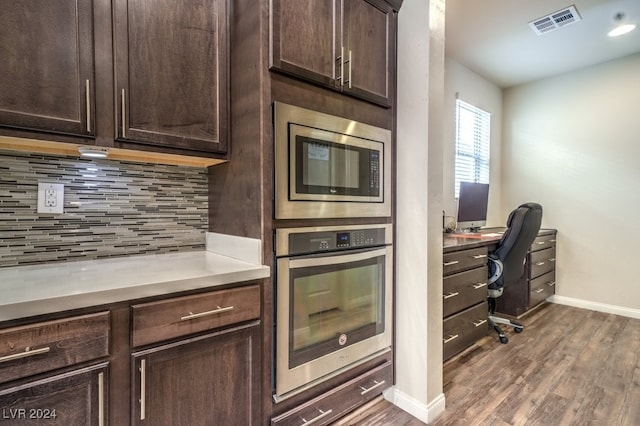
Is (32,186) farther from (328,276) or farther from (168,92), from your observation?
(328,276)

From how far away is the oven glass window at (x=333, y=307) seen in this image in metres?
1.39

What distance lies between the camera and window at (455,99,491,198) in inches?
135

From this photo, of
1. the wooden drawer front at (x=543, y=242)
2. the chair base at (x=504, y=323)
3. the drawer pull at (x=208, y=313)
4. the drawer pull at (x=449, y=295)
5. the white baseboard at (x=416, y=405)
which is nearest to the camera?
the drawer pull at (x=208, y=313)

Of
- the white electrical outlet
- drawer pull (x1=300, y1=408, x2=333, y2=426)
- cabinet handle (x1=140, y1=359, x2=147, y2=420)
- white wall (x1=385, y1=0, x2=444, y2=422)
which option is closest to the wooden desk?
white wall (x1=385, y1=0, x2=444, y2=422)

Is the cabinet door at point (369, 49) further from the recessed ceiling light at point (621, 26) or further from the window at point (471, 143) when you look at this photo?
the recessed ceiling light at point (621, 26)

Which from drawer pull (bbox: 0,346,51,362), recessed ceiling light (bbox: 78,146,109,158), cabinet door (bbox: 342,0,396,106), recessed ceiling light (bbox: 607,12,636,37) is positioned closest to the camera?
drawer pull (bbox: 0,346,51,362)

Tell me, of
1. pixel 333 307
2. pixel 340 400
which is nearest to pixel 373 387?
pixel 340 400

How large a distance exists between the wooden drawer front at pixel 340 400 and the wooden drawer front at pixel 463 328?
0.59 meters

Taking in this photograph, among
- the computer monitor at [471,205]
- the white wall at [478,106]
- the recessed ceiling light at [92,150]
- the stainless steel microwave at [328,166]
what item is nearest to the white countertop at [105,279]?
the stainless steel microwave at [328,166]

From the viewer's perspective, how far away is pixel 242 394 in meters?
1.24

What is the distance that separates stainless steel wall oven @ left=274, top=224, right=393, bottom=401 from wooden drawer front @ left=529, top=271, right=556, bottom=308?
Answer: 89.7 inches

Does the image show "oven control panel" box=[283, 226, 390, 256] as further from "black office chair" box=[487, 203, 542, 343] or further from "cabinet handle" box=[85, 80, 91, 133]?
"black office chair" box=[487, 203, 542, 343]

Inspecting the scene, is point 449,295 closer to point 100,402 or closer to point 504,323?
point 504,323

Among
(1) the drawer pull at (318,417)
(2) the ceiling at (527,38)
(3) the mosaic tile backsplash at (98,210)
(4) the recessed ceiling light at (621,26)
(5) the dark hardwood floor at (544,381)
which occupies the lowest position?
(5) the dark hardwood floor at (544,381)
